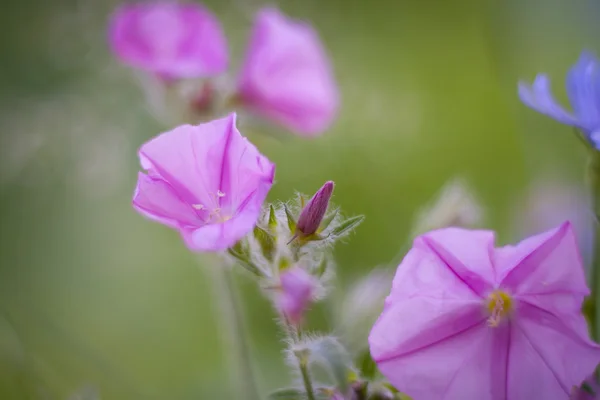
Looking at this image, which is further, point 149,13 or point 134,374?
point 134,374

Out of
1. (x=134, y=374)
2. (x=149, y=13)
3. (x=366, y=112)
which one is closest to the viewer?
(x=149, y=13)

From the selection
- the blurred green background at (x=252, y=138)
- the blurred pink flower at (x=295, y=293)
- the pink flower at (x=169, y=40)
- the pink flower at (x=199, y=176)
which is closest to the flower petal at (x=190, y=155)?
the pink flower at (x=199, y=176)

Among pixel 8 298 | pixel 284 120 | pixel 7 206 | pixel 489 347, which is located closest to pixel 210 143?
pixel 489 347

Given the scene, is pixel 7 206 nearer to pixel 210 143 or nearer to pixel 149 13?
pixel 149 13

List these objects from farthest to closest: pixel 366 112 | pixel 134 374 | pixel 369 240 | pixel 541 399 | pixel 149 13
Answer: pixel 366 112 → pixel 134 374 → pixel 369 240 → pixel 149 13 → pixel 541 399

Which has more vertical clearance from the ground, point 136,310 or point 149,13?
point 149,13

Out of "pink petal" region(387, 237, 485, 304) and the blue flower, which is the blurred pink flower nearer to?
"pink petal" region(387, 237, 485, 304)

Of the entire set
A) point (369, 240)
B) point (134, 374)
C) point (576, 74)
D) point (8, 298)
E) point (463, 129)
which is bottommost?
point (134, 374)
